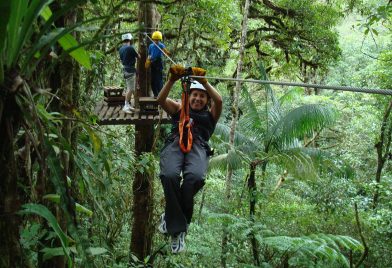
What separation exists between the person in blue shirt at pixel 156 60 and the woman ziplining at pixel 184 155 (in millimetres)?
1926

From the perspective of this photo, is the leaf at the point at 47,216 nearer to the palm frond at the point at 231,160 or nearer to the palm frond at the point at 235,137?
the palm frond at the point at 231,160

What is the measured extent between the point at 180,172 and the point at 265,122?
4.32 m

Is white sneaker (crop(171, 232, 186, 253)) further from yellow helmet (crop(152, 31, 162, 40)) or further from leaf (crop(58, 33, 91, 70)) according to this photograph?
yellow helmet (crop(152, 31, 162, 40))

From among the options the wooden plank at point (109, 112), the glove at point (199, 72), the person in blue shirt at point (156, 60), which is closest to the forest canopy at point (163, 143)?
the person in blue shirt at point (156, 60)

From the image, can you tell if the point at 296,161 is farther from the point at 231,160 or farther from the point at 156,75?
the point at 156,75

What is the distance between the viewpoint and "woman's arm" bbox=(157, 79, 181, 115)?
3394mm

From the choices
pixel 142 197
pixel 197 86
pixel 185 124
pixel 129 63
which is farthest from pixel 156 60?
pixel 185 124

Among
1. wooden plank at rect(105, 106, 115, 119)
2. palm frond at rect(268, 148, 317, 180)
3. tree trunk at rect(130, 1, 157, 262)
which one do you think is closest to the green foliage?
wooden plank at rect(105, 106, 115, 119)

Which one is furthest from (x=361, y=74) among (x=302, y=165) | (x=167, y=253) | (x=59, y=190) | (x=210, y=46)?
(x=59, y=190)

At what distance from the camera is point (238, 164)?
6820 mm

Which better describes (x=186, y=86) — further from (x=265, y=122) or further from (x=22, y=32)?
(x=265, y=122)

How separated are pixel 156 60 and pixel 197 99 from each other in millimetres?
2207

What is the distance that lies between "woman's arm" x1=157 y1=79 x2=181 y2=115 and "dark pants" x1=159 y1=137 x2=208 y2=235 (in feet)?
1.19

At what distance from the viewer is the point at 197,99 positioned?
11.7ft
